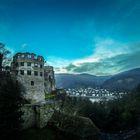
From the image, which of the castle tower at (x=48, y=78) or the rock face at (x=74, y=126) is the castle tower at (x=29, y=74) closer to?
the castle tower at (x=48, y=78)

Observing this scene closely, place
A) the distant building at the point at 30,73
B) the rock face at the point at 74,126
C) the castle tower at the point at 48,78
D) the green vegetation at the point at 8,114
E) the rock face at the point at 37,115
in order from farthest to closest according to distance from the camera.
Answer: the castle tower at the point at 48,78 → the distant building at the point at 30,73 → the rock face at the point at 74,126 → the rock face at the point at 37,115 → the green vegetation at the point at 8,114

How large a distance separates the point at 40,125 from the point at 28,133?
9.67ft

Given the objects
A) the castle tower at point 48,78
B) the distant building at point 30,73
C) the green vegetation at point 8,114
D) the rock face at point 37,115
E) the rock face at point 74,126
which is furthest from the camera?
the castle tower at point 48,78

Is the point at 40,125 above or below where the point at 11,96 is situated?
below

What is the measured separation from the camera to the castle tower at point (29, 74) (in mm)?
68312

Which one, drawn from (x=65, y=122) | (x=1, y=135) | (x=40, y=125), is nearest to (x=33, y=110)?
(x=40, y=125)

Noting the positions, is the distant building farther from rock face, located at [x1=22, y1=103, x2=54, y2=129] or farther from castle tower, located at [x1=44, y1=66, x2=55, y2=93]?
rock face, located at [x1=22, y1=103, x2=54, y2=129]

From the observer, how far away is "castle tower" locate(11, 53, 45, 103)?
68312 millimetres

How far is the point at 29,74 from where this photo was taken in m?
69.7

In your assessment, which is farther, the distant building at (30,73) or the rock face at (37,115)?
the distant building at (30,73)

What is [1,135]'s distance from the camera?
3081cm

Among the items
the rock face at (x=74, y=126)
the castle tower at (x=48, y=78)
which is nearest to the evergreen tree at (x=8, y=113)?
the rock face at (x=74, y=126)

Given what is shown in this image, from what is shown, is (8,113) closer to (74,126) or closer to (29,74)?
(74,126)

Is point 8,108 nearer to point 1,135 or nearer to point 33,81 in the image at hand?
point 1,135
